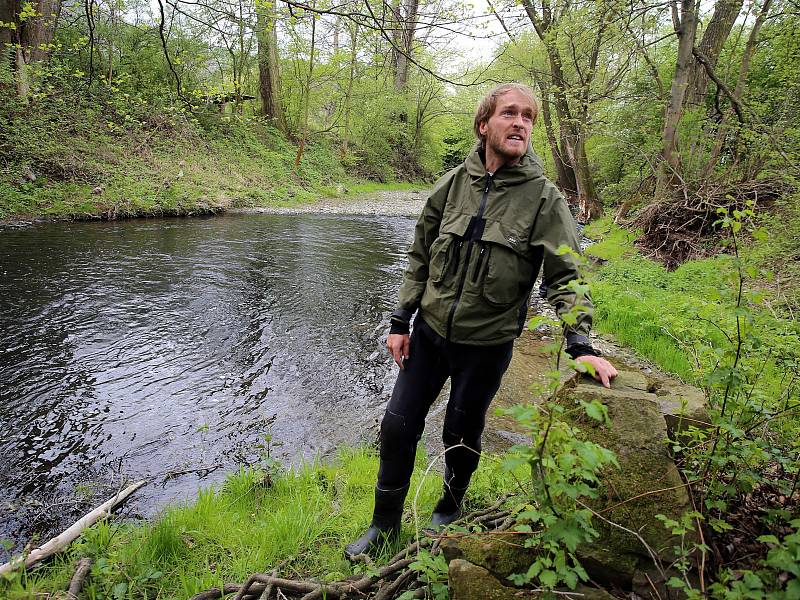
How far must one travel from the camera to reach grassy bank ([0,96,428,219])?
12922mm

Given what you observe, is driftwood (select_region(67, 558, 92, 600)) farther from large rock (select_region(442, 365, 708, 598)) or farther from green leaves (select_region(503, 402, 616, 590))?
green leaves (select_region(503, 402, 616, 590))

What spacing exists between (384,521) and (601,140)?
18.1 m

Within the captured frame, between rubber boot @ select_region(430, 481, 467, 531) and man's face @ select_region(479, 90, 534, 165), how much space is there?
5.79 ft

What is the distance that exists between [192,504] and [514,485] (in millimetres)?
2193

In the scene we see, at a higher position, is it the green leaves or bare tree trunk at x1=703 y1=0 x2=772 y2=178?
bare tree trunk at x1=703 y1=0 x2=772 y2=178

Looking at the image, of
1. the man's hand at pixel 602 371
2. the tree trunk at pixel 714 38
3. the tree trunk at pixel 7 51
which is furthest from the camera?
the tree trunk at pixel 7 51

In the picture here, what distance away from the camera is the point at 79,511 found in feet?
11.1

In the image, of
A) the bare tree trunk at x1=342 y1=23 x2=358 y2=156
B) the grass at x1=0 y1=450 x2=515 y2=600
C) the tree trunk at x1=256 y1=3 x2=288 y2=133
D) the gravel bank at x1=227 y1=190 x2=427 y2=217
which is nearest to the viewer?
the grass at x1=0 y1=450 x2=515 y2=600

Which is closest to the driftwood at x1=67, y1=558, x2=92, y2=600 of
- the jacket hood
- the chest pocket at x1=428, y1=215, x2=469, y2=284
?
the chest pocket at x1=428, y1=215, x2=469, y2=284

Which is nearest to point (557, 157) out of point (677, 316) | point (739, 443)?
point (677, 316)

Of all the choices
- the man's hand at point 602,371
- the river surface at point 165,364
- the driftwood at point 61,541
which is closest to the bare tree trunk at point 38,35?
the river surface at point 165,364

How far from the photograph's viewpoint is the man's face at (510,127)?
90.3 inches

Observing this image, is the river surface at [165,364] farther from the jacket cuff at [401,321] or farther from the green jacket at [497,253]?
the green jacket at [497,253]

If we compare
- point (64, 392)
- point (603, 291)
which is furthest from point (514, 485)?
point (603, 291)
